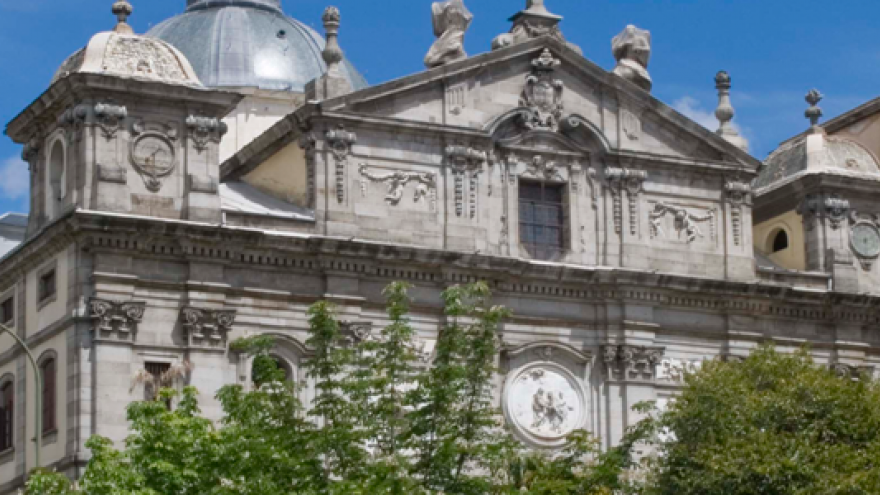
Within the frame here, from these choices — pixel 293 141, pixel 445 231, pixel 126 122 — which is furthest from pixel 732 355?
pixel 126 122

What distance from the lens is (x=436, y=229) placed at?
62562 millimetres

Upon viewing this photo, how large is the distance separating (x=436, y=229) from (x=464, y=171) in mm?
1771

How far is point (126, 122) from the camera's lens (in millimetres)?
58969

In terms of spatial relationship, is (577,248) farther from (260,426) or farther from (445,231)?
(260,426)

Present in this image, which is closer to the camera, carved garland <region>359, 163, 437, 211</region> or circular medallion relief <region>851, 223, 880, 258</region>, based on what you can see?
carved garland <region>359, 163, 437, 211</region>

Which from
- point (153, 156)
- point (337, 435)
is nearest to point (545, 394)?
point (153, 156)

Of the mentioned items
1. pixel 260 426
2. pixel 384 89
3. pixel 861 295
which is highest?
pixel 384 89

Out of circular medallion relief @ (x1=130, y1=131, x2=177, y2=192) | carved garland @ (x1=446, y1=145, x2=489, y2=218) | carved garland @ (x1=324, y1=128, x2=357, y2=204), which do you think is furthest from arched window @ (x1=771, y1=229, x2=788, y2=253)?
circular medallion relief @ (x1=130, y1=131, x2=177, y2=192)

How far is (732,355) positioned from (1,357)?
19.2m

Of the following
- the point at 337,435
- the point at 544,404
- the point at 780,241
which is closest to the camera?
the point at 337,435

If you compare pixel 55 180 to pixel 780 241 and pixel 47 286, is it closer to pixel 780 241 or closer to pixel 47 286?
pixel 47 286

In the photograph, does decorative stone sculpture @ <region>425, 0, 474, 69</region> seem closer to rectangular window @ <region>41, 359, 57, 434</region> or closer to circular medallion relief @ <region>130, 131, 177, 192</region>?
circular medallion relief @ <region>130, 131, 177, 192</region>

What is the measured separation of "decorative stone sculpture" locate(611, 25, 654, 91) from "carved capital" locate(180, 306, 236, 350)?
1395cm

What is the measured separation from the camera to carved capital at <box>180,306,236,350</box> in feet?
192
